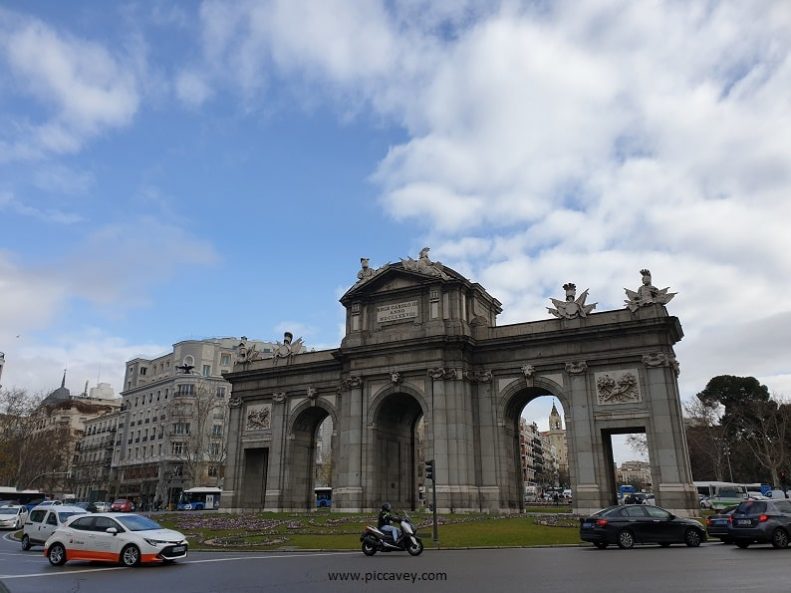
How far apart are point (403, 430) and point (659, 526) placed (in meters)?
27.8

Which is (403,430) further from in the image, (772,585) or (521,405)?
(772,585)

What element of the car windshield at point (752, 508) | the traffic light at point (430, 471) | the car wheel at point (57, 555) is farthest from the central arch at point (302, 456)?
the car windshield at point (752, 508)

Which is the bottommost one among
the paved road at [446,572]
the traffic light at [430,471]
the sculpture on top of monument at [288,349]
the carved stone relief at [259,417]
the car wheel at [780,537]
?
the paved road at [446,572]

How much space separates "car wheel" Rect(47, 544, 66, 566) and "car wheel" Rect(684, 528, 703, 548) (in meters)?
19.8

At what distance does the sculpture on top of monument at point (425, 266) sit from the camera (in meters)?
43.5

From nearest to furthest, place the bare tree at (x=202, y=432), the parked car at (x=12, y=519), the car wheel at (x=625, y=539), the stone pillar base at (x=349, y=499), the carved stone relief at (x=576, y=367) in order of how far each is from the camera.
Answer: the car wheel at (x=625, y=539) < the parked car at (x=12, y=519) < the carved stone relief at (x=576, y=367) < the stone pillar base at (x=349, y=499) < the bare tree at (x=202, y=432)

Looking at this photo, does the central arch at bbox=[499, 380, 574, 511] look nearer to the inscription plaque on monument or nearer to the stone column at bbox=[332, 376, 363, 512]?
the inscription plaque on monument

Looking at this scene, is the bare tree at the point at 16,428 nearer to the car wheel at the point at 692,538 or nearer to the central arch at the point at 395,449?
the central arch at the point at 395,449

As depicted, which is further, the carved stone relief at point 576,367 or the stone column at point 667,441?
the carved stone relief at point 576,367

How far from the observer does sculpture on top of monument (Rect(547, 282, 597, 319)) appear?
4006 cm

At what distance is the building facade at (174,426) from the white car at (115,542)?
54.4m

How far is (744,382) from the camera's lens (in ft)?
263

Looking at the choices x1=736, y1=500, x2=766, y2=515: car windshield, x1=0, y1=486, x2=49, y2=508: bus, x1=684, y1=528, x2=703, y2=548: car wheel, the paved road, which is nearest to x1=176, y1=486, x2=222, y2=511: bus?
x1=0, y1=486, x2=49, y2=508: bus

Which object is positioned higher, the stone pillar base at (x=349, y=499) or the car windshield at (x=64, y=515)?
the stone pillar base at (x=349, y=499)
